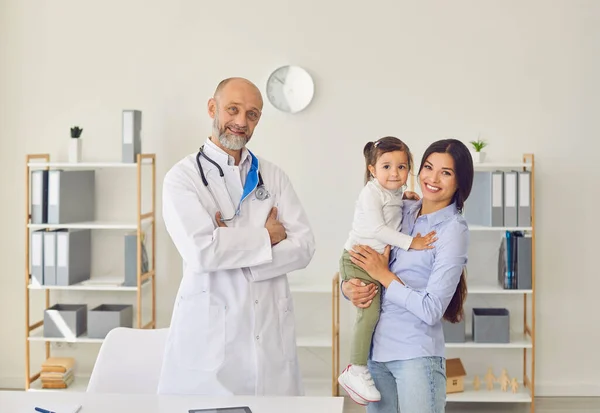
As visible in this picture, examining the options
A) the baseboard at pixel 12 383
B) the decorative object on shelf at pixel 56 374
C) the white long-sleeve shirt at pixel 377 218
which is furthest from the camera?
the baseboard at pixel 12 383

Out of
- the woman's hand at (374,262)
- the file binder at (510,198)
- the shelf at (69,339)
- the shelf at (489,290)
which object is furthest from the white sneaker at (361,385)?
the shelf at (69,339)

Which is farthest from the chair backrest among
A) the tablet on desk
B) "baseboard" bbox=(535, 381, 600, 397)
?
"baseboard" bbox=(535, 381, 600, 397)

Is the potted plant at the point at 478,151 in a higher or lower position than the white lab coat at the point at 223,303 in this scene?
higher

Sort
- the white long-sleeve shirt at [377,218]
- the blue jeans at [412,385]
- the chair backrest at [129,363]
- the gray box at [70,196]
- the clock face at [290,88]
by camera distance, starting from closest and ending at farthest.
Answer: the blue jeans at [412,385]
the white long-sleeve shirt at [377,218]
the chair backrest at [129,363]
the gray box at [70,196]
the clock face at [290,88]

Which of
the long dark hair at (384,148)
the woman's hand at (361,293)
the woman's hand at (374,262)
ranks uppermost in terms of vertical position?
the long dark hair at (384,148)

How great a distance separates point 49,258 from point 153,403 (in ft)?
8.63

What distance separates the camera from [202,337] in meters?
2.60

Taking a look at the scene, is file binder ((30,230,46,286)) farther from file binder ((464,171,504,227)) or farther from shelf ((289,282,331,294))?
file binder ((464,171,504,227))

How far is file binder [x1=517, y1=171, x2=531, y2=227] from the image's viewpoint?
4.33 m

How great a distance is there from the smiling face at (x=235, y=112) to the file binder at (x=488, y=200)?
2.07 meters

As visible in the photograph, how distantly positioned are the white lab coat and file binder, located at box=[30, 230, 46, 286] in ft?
6.81

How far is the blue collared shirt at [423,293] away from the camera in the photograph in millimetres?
2193

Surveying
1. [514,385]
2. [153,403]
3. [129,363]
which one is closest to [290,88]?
[514,385]

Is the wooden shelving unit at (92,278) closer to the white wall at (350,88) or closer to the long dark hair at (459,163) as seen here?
the white wall at (350,88)
